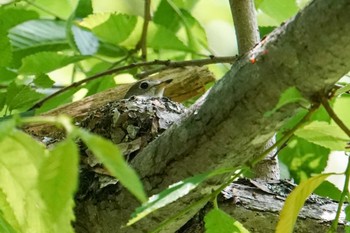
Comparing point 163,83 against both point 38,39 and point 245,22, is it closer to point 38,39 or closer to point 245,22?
point 38,39

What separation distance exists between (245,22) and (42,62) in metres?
0.67

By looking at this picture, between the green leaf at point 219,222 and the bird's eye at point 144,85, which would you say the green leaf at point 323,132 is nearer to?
the green leaf at point 219,222

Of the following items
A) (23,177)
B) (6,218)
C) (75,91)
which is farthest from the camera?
(75,91)

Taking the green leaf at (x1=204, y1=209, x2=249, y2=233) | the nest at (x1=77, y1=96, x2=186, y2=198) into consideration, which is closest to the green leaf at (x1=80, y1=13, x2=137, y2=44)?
the nest at (x1=77, y1=96, x2=186, y2=198)

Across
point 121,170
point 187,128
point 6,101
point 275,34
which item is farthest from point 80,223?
point 121,170

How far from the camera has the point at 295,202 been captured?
1.24m

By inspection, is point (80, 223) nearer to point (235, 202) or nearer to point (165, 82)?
point (235, 202)

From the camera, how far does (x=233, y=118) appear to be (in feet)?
4.27

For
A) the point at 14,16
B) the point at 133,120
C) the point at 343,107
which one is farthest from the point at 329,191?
the point at 14,16

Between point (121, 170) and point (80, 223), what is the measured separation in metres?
1.15

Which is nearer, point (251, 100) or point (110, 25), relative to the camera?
point (251, 100)

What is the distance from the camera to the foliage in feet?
2.80

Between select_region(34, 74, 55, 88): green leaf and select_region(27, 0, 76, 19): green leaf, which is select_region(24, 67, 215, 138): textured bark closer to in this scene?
select_region(27, 0, 76, 19): green leaf

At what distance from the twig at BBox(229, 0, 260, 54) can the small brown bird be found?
38.8 inches
